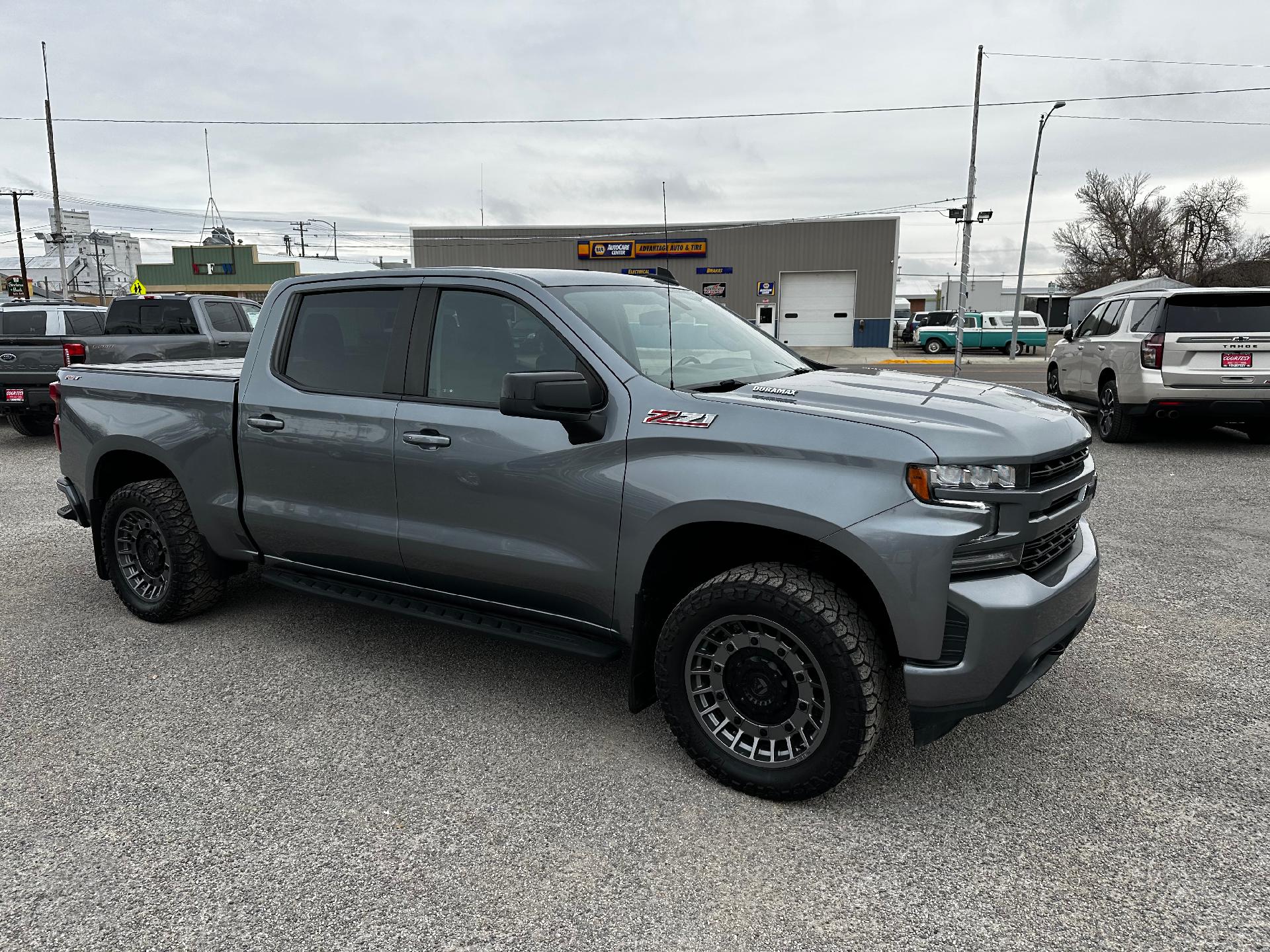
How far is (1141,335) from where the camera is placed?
372 inches

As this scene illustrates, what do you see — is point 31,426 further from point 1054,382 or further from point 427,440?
point 1054,382

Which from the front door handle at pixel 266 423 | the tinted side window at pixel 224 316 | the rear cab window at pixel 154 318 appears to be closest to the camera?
the front door handle at pixel 266 423

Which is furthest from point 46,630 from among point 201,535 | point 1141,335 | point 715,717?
point 1141,335

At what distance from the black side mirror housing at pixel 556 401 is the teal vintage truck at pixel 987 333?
34.9 m

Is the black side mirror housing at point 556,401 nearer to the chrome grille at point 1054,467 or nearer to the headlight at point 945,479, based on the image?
the headlight at point 945,479

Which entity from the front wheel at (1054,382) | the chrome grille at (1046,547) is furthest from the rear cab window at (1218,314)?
the chrome grille at (1046,547)

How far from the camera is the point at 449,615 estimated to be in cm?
375

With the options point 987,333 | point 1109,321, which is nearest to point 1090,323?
point 1109,321

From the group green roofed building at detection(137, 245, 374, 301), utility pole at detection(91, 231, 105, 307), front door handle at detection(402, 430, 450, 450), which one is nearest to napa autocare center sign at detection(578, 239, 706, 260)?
green roofed building at detection(137, 245, 374, 301)

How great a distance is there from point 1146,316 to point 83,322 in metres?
14.6

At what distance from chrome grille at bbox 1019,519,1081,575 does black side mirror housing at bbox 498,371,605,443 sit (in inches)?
59.7

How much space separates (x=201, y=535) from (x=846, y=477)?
3.47 metres

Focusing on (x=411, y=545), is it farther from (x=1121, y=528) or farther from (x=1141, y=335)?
(x=1141, y=335)

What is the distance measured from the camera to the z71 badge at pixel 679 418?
9.97 ft
